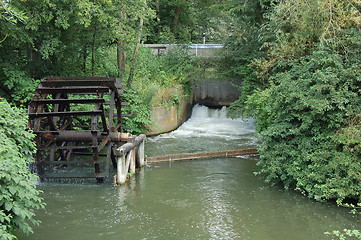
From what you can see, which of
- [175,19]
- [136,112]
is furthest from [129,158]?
[175,19]

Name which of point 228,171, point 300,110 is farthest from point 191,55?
point 300,110

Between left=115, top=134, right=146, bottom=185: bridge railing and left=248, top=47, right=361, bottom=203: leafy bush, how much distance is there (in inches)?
129

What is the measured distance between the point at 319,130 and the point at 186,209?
3.41m

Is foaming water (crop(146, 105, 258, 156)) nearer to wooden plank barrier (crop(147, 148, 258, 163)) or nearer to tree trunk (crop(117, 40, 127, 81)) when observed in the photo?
Result: wooden plank barrier (crop(147, 148, 258, 163))

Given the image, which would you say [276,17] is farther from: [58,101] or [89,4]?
[58,101]

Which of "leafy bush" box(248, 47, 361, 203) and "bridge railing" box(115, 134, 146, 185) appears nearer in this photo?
"leafy bush" box(248, 47, 361, 203)

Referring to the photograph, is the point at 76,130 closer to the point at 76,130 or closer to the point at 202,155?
the point at 76,130

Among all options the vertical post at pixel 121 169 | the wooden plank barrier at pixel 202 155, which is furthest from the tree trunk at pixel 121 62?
the vertical post at pixel 121 169

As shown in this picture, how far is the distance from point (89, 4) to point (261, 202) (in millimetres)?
7062

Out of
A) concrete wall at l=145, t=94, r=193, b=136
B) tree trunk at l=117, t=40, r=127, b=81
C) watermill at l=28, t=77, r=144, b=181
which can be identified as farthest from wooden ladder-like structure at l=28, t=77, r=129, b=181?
tree trunk at l=117, t=40, r=127, b=81

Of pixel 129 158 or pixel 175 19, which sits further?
pixel 175 19

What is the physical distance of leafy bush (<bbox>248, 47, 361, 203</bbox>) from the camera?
7832mm

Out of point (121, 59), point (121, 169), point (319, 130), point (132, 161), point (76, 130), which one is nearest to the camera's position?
point (319, 130)

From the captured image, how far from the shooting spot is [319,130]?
344 inches
